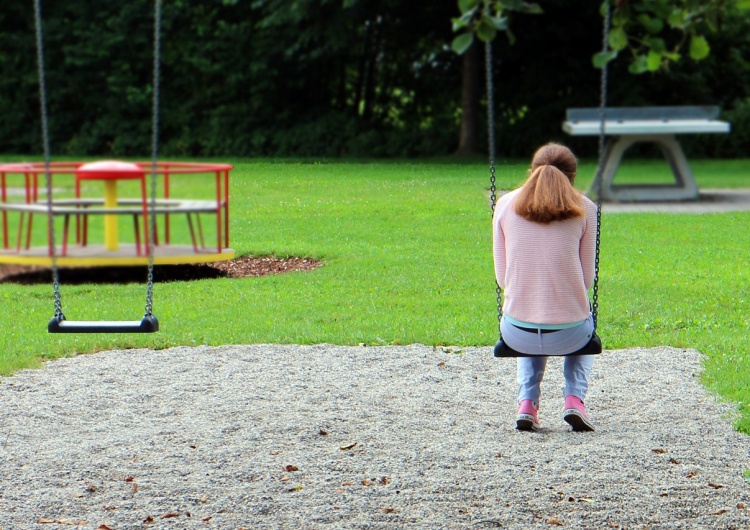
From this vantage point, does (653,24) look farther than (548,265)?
No

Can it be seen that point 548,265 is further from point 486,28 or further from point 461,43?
point 461,43

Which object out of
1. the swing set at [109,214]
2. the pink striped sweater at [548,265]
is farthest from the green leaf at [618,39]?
the pink striped sweater at [548,265]

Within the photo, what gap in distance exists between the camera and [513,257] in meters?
4.79

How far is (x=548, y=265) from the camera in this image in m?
4.74

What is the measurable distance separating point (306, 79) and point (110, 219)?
29.7 feet

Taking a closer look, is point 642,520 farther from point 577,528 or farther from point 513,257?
point 513,257

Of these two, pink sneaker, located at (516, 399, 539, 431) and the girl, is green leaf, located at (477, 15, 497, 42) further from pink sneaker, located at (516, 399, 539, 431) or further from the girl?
pink sneaker, located at (516, 399, 539, 431)

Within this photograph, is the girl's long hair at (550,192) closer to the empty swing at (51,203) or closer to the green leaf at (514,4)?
the empty swing at (51,203)

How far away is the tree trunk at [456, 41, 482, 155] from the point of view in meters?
18.2

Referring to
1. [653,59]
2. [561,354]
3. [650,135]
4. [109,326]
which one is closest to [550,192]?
[561,354]

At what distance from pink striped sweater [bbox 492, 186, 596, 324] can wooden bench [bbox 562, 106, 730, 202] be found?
24.6 ft

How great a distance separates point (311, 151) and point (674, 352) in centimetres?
477

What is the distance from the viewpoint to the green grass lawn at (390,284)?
7266mm

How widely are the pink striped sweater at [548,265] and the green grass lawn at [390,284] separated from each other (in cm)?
127
